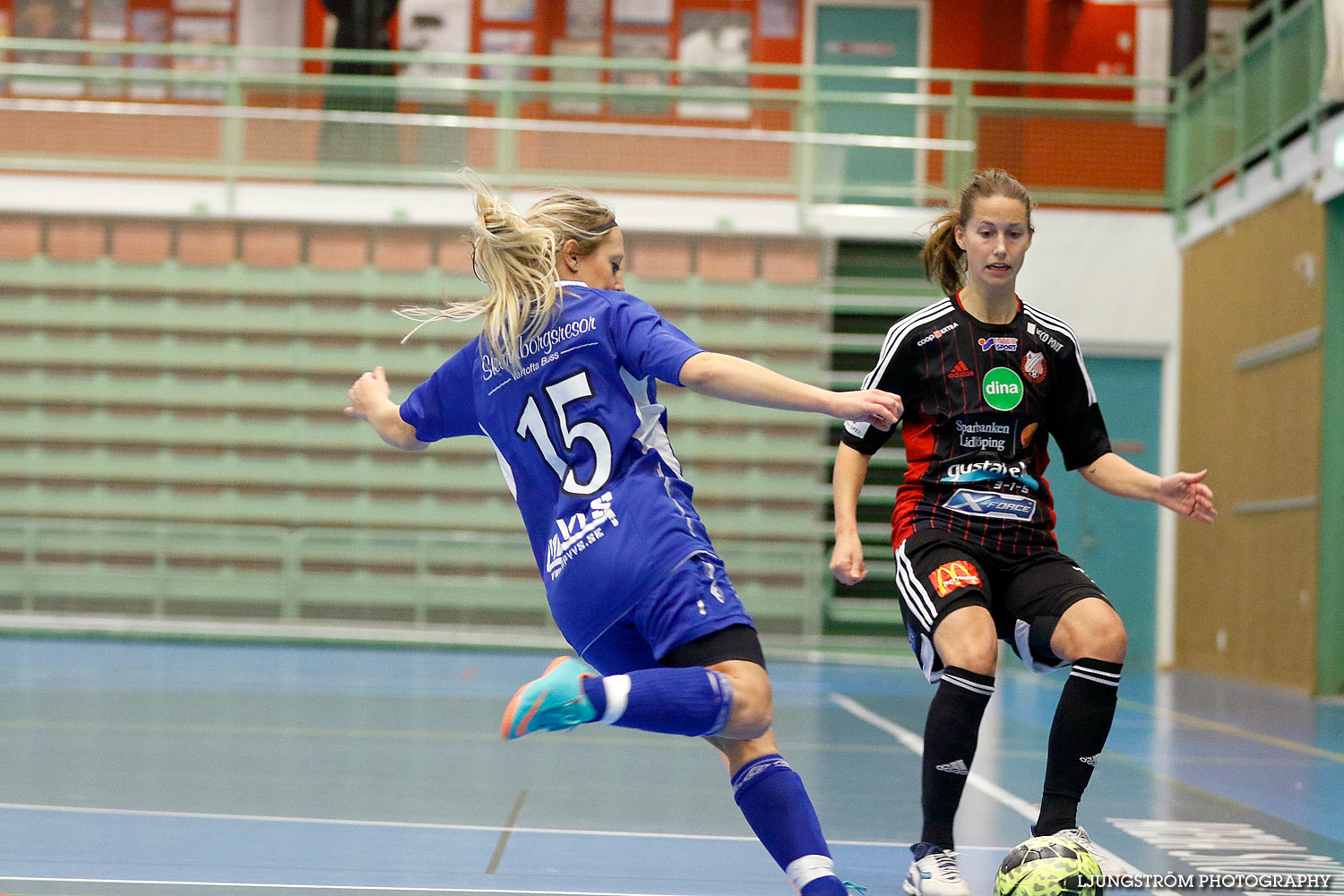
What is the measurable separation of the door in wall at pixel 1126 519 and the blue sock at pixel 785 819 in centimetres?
1032

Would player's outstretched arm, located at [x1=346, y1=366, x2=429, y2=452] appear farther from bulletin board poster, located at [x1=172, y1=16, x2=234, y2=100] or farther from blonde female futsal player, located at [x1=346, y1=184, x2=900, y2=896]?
bulletin board poster, located at [x1=172, y1=16, x2=234, y2=100]

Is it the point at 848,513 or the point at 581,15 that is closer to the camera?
the point at 848,513

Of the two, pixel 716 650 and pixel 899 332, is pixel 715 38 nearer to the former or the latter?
pixel 899 332

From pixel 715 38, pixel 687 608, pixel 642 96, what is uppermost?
pixel 715 38

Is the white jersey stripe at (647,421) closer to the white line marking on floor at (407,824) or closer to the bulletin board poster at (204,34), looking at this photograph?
the white line marking on floor at (407,824)

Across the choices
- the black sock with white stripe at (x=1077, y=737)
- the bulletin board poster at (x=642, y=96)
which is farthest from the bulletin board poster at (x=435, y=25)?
the black sock with white stripe at (x=1077, y=737)

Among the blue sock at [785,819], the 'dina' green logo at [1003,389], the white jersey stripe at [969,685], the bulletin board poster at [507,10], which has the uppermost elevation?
the bulletin board poster at [507,10]

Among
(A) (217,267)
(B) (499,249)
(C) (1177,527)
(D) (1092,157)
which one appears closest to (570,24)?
(A) (217,267)

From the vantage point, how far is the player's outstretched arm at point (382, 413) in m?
3.14

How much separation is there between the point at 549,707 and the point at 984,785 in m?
3.17

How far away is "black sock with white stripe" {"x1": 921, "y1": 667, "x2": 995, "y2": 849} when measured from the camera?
319 centimetres

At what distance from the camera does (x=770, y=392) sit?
2426mm

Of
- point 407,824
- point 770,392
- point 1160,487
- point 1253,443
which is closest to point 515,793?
point 407,824

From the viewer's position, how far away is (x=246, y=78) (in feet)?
39.6
